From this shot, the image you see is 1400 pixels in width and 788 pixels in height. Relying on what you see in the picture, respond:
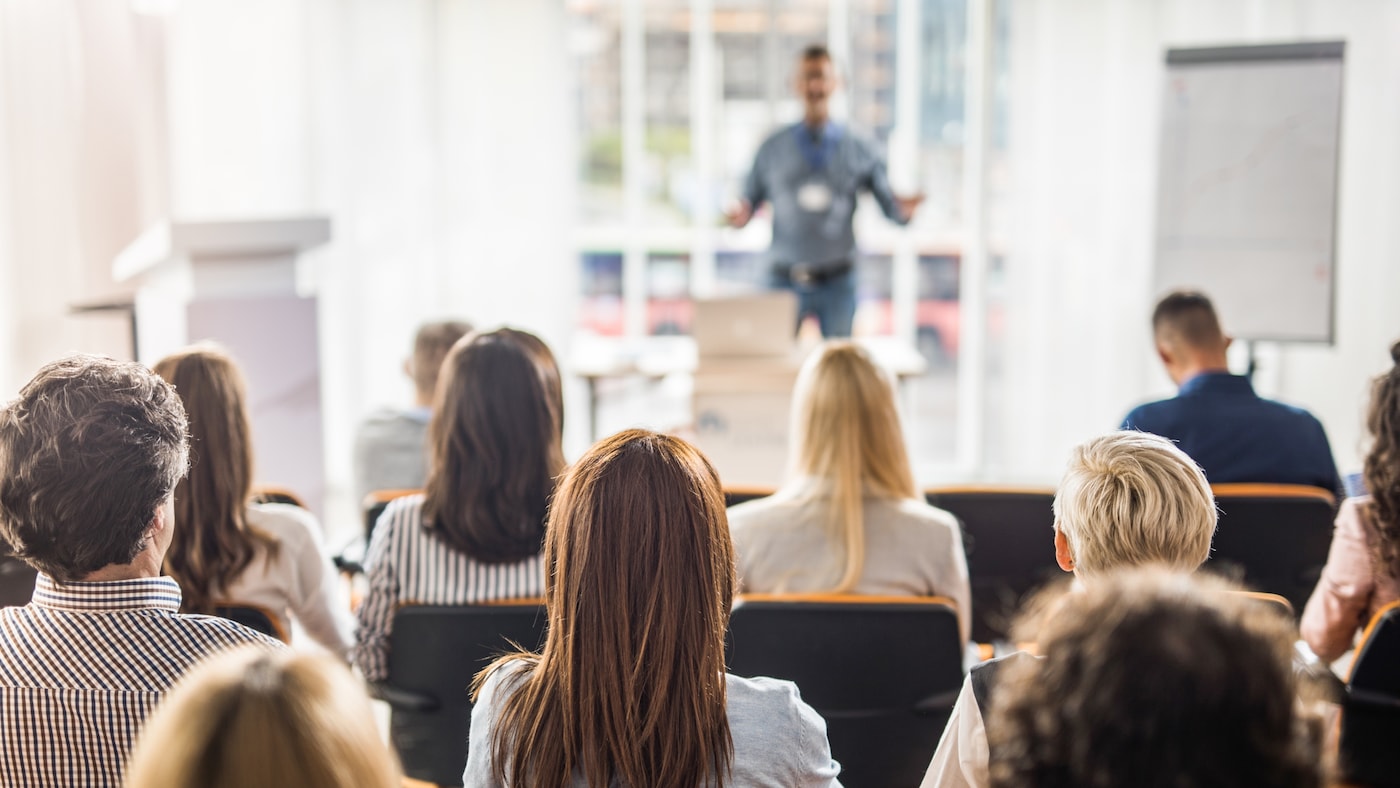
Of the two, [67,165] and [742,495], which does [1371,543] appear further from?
[67,165]

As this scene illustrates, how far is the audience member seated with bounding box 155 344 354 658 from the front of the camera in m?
2.09

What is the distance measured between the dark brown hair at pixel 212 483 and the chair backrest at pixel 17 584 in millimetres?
228

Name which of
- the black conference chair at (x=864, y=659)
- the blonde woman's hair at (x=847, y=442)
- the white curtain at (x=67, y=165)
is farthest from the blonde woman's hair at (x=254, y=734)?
the white curtain at (x=67, y=165)

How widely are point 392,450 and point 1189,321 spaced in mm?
2109

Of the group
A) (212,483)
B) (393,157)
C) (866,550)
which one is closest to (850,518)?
(866,550)

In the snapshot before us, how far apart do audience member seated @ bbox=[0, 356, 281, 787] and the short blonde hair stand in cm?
101

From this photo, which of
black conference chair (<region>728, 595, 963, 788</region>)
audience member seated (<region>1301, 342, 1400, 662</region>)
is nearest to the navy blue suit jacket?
audience member seated (<region>1301, 342, 1400, 662</region>)

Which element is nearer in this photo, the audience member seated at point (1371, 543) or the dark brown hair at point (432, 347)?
the audience member seated at point (1371, 543)

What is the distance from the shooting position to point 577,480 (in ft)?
4.08

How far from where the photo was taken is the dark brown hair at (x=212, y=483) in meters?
2.09

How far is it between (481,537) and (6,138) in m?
2.45

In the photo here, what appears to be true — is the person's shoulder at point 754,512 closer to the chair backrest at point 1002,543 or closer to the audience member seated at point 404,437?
the chair backrest at point 1002,543

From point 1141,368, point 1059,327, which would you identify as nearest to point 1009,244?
point 1059,327

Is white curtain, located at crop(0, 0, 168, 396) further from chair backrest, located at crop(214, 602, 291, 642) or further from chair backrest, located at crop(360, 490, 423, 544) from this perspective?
chair backrest, located at crop(214, 602, 291, 642)
